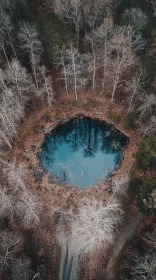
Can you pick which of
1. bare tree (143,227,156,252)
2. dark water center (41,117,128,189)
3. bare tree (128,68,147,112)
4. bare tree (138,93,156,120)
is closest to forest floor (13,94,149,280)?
dark water center (41,117,128,189)

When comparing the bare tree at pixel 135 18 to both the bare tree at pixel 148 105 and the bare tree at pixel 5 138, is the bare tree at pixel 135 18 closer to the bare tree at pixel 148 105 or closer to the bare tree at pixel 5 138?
the bare tree at pixel 148 105

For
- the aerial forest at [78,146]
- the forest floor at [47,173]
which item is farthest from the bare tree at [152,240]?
the forest floor at [47,173]

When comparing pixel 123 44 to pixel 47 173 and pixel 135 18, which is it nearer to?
pixel 135 18

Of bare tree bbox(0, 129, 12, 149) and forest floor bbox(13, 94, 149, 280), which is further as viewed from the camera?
bare tree bbox(0, 129, 12, 149)

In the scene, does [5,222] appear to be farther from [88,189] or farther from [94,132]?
[94,132]

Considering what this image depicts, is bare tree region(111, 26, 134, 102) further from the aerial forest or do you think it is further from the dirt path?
the dirt path

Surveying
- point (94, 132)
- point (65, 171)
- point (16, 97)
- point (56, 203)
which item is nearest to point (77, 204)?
point (56, 203)

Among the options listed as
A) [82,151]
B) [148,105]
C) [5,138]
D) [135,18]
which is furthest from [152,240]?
[135,18]
